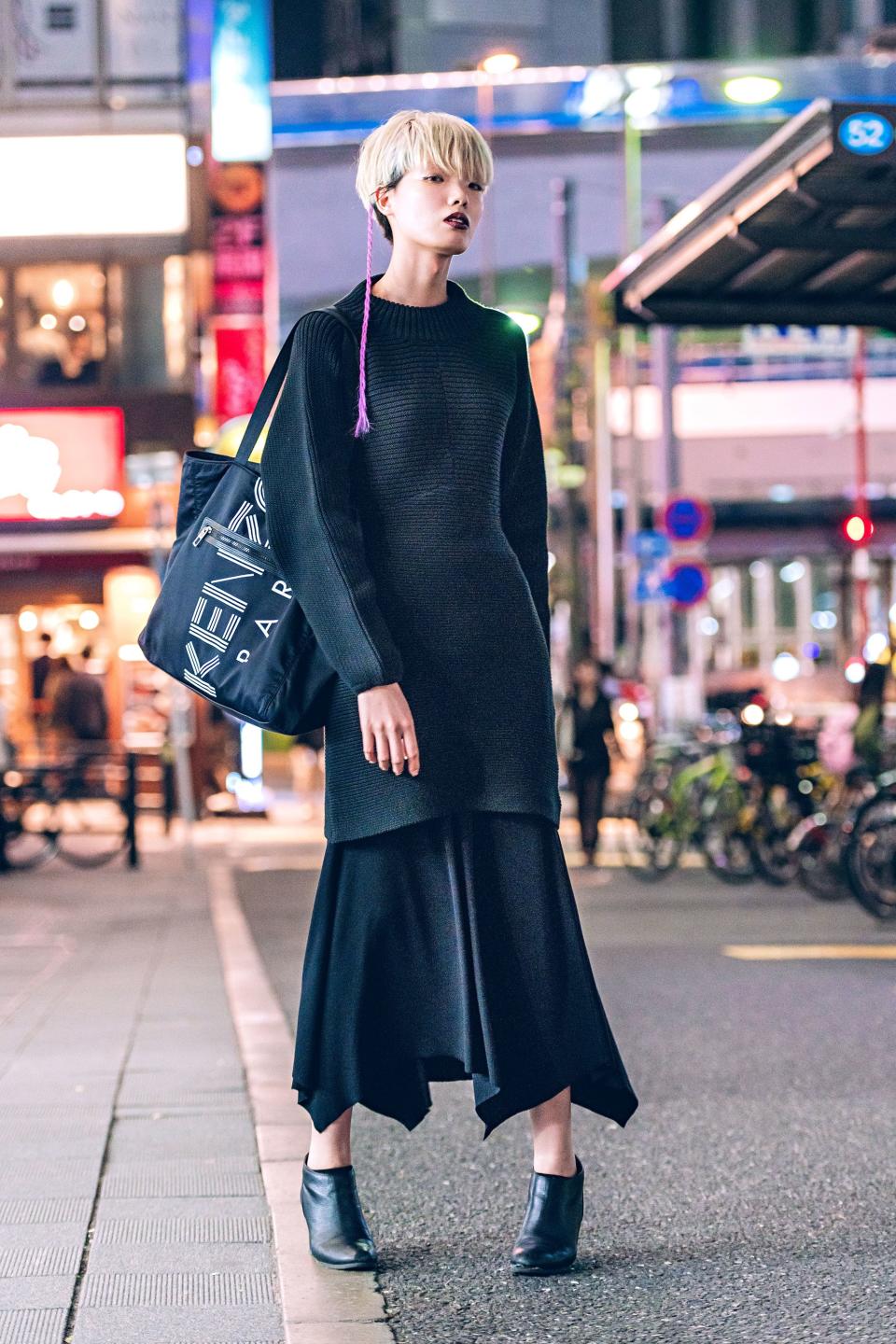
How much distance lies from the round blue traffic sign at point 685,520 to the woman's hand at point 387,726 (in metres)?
17.6

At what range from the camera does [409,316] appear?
10.9ft

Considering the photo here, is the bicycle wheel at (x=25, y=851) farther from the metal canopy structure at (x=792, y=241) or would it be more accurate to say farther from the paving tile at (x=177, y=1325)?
the paving tile at (x=177, y=1325)

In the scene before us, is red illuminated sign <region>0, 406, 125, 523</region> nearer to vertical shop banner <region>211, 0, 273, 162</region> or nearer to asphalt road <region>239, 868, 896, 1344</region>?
vertical shop banner <region>211, 0, 273, 162</region>

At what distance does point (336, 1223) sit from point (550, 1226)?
1.18ft

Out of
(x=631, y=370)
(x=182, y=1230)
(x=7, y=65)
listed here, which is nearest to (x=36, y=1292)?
(x=182, y=1230)

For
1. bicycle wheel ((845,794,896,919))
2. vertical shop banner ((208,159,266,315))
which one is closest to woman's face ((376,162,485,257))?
bicycle wheel ((845,794,896,919))

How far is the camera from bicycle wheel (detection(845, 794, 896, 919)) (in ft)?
33.0

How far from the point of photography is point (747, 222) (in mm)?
7535

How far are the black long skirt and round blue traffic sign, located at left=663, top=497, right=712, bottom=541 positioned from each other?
17.5m

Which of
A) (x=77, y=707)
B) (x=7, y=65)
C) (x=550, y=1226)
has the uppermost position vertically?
(x=7, y=65)

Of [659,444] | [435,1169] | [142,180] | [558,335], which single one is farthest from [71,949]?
[558,335]

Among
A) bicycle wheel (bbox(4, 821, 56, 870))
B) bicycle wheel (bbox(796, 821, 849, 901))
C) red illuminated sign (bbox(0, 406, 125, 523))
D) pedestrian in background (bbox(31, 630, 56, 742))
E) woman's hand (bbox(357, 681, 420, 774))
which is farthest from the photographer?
pedestrian in background (bbox(31, 630, 56, 742))

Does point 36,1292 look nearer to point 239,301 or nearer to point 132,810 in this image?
point 132,810

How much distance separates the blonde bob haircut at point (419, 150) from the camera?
3.22m
